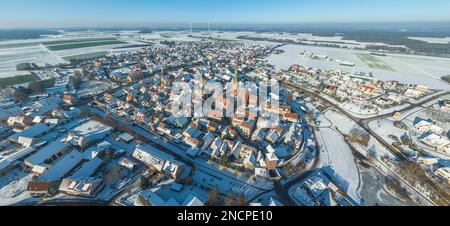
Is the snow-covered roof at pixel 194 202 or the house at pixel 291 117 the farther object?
the house at pixel 291 117

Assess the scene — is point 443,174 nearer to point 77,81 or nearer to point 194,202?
point 194,202

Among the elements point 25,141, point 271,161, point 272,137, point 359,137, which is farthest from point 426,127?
point 25,141

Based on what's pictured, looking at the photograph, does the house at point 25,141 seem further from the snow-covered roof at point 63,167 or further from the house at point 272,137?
the house at point 272,137

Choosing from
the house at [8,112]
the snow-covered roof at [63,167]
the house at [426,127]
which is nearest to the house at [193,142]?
the snow-covered roof at [63,167]

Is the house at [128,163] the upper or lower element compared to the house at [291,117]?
lower

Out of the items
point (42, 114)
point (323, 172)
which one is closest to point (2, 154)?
point (42, 114)

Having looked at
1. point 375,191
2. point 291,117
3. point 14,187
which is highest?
point 291,117

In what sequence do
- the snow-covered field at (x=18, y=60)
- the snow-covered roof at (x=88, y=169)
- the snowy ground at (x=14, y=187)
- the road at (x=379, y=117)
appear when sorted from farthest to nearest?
the snow-covered field at (x=18, y=60)
the road at (x=379, y=117)
the snow-covered roof at (x=88, y=169)
the snowy ground at (x=14, y=187)

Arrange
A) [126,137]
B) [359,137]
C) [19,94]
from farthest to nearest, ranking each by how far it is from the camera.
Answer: [19,94] → [359,137] → [126,137]

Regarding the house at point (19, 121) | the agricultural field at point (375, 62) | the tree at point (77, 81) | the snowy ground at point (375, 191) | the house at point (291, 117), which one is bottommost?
the snowy ground at point (375, 191)
